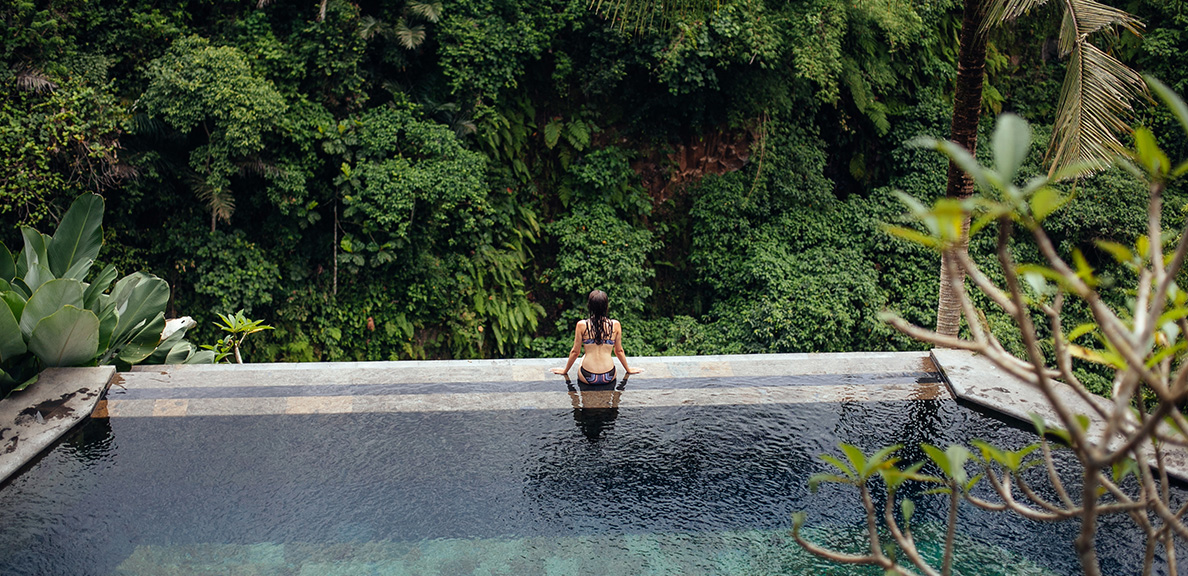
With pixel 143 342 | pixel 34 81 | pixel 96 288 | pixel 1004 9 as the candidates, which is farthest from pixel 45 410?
pixel 1004 9

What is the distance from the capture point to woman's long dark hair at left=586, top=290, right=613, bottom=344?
17.3 ft

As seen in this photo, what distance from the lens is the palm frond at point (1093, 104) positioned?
16.9ft

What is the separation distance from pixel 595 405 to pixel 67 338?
350 cm

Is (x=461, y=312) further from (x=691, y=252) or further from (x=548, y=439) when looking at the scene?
(x=548, y=439)

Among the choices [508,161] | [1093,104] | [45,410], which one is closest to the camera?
[45,410]

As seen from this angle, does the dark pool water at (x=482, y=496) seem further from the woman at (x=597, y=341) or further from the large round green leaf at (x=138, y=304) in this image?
the large round green leaf at (x=138, y=304)

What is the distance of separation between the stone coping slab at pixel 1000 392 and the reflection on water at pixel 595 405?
2279 mm

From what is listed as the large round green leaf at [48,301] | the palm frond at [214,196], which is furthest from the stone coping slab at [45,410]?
the palm frond at [214,196]

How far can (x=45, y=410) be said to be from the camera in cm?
482

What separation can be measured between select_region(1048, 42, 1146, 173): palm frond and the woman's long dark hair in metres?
3.17

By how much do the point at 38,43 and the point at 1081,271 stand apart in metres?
9.38

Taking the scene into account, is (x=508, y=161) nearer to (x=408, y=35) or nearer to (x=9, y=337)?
(x=408, y=35)

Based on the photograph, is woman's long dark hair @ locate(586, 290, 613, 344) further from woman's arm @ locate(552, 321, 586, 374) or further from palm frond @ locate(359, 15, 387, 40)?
palm frond @ locate(359, 15, 387, 40)

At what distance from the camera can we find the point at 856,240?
33.8 feet
